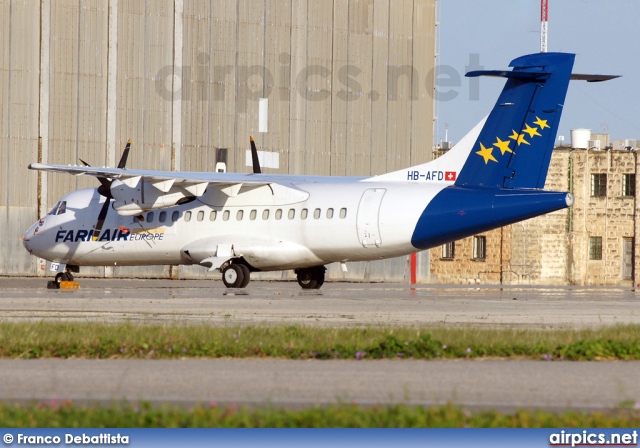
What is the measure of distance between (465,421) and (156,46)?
43733 mm

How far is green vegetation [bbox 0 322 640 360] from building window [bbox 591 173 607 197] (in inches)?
1607

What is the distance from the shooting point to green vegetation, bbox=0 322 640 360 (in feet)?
45.2

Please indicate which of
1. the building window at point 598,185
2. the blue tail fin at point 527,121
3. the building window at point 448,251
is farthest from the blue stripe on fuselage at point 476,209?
the building window at point 598,185

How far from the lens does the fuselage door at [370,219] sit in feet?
97.0

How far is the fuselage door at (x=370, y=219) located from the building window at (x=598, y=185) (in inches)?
1147

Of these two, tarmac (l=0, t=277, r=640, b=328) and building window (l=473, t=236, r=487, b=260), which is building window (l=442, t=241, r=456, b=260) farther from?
tarmac (l=0, t=277, r=640, b=328)

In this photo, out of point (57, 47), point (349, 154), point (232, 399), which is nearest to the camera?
point (232, 399)

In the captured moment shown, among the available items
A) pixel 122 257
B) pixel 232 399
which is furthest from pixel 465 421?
pixel 122 257

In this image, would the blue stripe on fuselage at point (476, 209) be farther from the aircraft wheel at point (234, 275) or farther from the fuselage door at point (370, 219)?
the aircraft wheel at point (234, 275)

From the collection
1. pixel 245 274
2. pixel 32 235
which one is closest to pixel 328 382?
pixel 245 274

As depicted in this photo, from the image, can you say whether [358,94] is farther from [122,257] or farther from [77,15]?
[122,257]

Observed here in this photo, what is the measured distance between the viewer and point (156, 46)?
5009 centimetres

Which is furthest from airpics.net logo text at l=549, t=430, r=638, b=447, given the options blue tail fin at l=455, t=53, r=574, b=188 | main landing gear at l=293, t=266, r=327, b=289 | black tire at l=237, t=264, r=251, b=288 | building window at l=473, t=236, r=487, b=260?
building window at l=473, t=236, r=487, b=260

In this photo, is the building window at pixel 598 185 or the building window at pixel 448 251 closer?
the building window at pixel 598 185
